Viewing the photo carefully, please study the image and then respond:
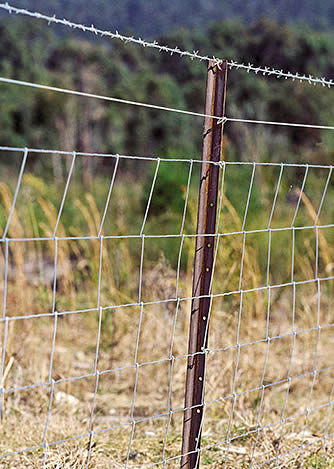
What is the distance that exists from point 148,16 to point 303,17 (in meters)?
4.53

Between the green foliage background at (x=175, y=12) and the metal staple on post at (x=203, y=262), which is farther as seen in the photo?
the green foliage background at (x=175, y=12)

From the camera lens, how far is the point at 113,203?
5.91 meters

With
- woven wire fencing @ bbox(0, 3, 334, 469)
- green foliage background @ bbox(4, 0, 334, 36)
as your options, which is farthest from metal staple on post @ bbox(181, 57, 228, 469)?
green foliage background @ bbox(4, 0, 334, 36)

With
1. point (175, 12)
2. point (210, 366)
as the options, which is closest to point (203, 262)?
point (210, 366)

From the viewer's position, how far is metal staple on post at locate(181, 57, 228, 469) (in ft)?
5.40

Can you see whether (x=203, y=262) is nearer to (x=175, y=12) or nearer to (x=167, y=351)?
(x=167, y=351)

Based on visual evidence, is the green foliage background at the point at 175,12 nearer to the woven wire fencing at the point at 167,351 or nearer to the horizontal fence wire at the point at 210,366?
the woven wire fencing at the point at 167,351

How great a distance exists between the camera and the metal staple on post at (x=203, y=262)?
164 cm

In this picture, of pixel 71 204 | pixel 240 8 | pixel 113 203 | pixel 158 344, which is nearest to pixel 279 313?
pixel 158 344

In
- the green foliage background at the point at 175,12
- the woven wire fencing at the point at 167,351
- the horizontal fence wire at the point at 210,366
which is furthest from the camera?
the green foliage background at the point at 175,12

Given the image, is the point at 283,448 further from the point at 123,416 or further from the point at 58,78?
the point at 58,78

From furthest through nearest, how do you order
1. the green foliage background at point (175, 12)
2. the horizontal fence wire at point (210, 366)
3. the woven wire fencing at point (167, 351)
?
the green foliage background at point (175, 12), the woven wire fencing at point (167, 351), the horizontal fence wire at point (210, 366)

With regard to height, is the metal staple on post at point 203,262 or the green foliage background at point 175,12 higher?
the green foliage background at point 175,12

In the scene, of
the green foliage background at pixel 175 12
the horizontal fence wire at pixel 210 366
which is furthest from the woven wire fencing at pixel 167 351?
the green foliage background at pixel 175 12
